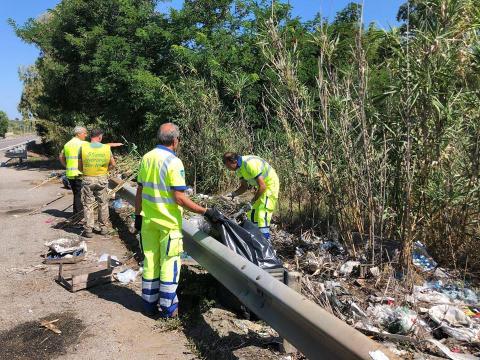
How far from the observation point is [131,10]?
17062 millimetres

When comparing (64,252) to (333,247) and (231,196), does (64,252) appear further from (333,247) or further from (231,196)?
(333,247)

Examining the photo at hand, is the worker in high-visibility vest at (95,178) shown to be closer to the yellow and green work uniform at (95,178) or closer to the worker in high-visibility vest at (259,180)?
the yellow and green work uniform at (95,178)

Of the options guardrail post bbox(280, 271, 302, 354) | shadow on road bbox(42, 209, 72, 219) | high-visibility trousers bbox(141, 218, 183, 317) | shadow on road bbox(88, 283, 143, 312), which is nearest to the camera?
guardrail post bbox(280, 271, 302, 354)

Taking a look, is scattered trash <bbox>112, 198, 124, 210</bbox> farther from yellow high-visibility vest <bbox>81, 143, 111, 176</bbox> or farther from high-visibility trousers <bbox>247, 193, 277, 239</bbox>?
high-visibility trousers <bbox>247, 193, 277, 239</bbox>

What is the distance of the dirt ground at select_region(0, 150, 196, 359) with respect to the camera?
155 inches

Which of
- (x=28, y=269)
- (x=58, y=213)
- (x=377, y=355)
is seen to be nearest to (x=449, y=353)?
(x=377, y=355)

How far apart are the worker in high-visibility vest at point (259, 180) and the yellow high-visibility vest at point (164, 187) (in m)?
1.83

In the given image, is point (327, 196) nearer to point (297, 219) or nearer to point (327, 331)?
point (297, 219)

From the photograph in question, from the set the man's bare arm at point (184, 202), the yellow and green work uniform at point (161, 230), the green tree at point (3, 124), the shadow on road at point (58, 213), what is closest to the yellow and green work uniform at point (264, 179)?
the yellow and green work uniform at point (161, 230)

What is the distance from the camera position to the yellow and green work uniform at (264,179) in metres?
6.45

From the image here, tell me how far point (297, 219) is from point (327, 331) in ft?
17.9

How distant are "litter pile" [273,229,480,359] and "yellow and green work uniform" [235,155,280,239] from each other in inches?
26.5

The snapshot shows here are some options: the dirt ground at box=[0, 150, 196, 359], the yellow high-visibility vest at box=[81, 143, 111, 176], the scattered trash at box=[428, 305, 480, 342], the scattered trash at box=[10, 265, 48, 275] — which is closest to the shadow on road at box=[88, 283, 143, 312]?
the dirt ground at box=[0, 150, 196, 359]

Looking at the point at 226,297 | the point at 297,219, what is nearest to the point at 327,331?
the point at 226,297
